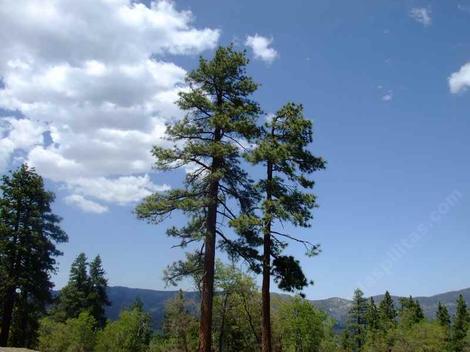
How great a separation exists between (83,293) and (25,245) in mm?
37665

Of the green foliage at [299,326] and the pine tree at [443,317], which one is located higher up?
the pine tree at [443,317]

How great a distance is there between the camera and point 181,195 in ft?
71.1

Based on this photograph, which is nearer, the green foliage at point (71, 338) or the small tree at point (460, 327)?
the green foliage at point (71, 338)

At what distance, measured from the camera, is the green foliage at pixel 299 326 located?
60844mm

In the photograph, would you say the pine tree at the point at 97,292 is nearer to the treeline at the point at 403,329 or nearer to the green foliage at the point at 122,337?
the green foliage at the point at 122,337

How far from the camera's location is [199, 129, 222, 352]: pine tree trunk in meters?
20.1

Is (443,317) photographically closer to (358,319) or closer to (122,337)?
(358,319)

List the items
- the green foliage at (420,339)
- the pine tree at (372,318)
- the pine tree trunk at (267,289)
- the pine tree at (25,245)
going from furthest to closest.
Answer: the pine tree at (372,318), the green foliage at (420,339), the pine tree at (25,245), the pine tree trunk at (267,289)

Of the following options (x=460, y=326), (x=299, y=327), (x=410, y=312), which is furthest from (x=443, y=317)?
(x=299, y=327)

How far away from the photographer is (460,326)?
86.4 meters

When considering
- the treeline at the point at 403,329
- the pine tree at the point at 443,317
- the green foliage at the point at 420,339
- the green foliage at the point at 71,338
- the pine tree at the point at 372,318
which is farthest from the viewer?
the pine tree at the point at 372,318

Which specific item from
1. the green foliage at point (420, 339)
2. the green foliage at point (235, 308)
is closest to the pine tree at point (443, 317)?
the green foliage at point (420, 339)

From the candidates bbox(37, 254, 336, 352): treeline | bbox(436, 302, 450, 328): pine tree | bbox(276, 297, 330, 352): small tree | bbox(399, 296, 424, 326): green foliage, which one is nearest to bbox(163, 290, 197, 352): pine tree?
bbox(37, 254, 336, 352): treeline

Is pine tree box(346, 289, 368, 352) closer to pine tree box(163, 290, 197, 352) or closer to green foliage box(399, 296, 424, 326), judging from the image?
green foliage box(399, 296, 424, 326)
